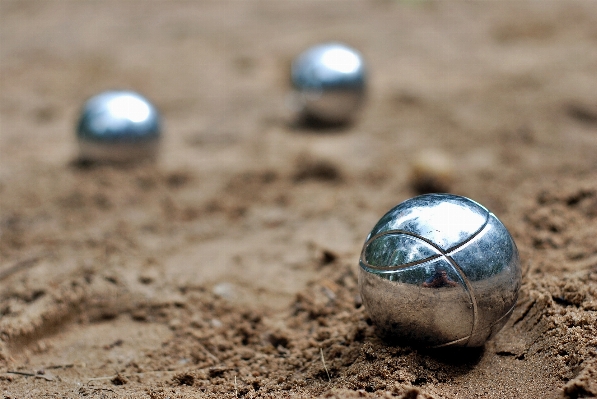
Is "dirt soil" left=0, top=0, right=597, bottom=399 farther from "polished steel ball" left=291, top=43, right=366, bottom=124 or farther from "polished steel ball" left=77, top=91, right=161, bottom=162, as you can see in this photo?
"polished steel ball" left=291, top=43, right=366, bottom=124

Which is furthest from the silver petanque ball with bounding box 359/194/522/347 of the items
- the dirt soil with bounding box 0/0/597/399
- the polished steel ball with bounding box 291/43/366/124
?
the polished steel ball with bounding box 291/43/366/124

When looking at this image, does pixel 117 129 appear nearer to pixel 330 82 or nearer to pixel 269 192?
pixel 269 192

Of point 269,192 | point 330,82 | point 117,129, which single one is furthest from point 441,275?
point 330,82

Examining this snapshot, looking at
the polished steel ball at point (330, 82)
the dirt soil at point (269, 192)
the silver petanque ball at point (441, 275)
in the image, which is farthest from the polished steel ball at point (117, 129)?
the silver petanque ball at point (441, 275)

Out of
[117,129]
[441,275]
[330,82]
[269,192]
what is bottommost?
[269,192]

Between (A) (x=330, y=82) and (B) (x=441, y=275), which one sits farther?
(A) (x=330, y=82)

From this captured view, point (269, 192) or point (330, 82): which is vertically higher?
point (330, 82)

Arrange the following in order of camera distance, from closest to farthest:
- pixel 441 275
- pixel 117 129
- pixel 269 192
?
pixel 441 275
pixel 269 192
pixel 117 129
